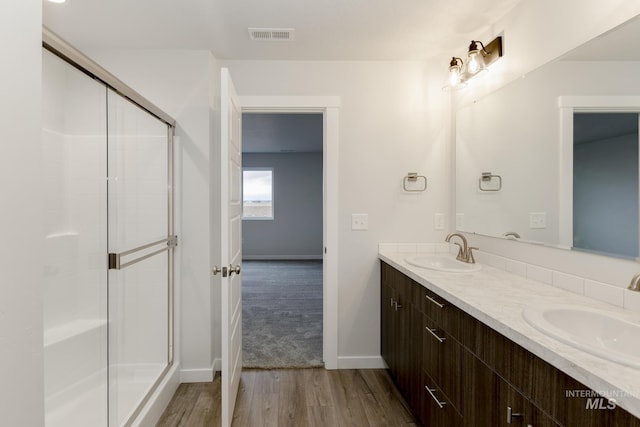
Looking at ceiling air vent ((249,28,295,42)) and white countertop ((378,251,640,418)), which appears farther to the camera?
ceiling air vent ((249,28,295,42))

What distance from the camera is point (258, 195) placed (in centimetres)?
739

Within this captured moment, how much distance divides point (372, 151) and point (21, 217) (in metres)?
2.16

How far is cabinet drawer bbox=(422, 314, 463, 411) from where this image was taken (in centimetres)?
135

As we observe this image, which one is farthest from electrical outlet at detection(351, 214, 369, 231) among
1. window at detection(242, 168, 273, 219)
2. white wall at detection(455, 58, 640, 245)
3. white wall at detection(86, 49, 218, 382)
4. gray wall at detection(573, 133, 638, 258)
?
window at detection(242, 168, 273, 219)

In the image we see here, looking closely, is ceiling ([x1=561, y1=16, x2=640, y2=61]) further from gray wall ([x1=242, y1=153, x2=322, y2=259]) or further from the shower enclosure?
gray wall ([x1=242, y1=153, x2=322, y2=259])

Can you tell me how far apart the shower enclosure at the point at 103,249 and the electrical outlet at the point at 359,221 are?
1.33m

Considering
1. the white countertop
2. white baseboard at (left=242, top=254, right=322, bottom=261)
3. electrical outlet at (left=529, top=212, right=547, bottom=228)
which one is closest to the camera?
the white countertop

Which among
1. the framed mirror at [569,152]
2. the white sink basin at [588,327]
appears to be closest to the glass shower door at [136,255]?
the white sink basin at [588,327]

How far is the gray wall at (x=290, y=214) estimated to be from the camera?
23.9ft

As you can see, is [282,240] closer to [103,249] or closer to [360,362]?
[360,362]

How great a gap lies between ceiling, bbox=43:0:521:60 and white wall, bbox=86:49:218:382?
142mm

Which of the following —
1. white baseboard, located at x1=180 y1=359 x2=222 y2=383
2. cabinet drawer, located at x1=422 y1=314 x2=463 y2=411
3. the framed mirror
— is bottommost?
white baseboard, located at x1=180 y1=359 x2=222 y2=383

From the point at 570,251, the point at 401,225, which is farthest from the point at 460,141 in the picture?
the point at 570,251

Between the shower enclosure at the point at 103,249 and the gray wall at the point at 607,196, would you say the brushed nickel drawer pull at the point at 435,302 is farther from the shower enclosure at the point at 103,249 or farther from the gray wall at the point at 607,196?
the shower enclosure at the point at 103,249
